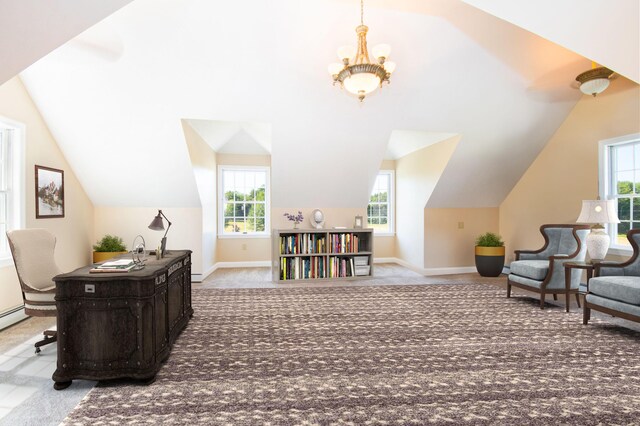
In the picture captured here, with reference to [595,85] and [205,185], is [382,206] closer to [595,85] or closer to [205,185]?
[205,185]

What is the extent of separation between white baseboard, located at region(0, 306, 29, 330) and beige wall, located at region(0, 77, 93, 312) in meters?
0.08

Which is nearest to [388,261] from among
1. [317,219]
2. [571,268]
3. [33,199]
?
[317,219]

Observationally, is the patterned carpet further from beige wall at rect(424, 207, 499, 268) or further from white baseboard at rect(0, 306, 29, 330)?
beige wall at rect(424, 207, 499, 268)

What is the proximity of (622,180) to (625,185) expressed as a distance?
78 millimetres

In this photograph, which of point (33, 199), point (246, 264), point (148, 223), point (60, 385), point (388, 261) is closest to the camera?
point (60, 385)

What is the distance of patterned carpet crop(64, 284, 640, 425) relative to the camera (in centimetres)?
197

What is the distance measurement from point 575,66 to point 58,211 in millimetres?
7022

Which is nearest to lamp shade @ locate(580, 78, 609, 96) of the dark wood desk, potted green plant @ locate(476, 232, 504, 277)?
potted green plant @ locate(476, 232, 504, 277)

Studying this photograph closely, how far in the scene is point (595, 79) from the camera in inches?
150

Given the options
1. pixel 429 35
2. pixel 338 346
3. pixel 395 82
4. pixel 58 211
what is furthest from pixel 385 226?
pixel 58 211

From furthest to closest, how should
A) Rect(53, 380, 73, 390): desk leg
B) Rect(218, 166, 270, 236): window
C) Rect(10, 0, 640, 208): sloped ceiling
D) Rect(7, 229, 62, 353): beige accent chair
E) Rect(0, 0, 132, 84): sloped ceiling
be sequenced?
1. Rect(218, 166, 270, 236): window
2. Rect(10, 0, 640, 208): sloped ceiling
3. Rect(7, 229, 62, 353): beige accent chair
4. Rect(53, 380, 73, 390): desk leg
5. Rect(0, 0, 132, 84): sloped ceiling

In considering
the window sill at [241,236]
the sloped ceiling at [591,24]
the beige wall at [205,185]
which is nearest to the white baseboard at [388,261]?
the beige wall at [205,185]

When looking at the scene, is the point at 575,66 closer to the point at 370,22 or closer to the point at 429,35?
the point at 429,35

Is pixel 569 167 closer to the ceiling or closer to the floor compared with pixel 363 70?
closer to the floor
